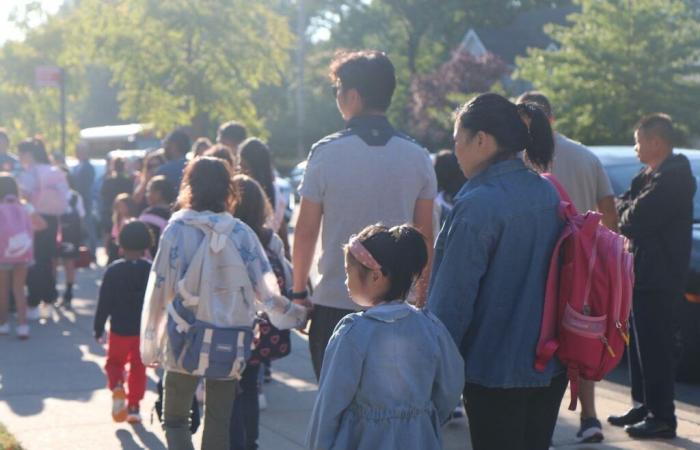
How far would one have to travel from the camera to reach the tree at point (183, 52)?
21500mm

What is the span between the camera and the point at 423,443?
4.04 meters

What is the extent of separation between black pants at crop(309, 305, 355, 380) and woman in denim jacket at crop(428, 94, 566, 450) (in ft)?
3.72

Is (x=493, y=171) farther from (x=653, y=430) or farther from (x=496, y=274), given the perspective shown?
(x=653, y=430)

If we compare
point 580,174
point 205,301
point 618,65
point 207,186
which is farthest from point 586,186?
point 618,65

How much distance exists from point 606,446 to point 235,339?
256 centimetres

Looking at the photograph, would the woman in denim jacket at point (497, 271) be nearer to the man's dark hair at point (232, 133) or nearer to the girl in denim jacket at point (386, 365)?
the girl in denim jacket at point (386, 365)

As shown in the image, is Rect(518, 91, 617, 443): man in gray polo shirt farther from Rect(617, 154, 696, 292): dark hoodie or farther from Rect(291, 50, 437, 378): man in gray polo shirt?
Rect(291, 50, 437, 378): man in gray polo shirt

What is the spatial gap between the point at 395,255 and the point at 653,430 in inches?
153

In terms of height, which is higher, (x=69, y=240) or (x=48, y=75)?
(x=48, y=75)

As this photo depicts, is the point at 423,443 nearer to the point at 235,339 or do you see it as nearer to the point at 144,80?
the point at 235,339

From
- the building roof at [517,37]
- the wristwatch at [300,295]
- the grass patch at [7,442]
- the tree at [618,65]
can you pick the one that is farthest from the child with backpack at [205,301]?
the building roof at [517,37]

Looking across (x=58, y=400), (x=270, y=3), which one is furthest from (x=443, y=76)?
(x=58, y=400)

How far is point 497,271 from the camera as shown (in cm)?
419

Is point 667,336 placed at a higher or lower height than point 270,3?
lower
